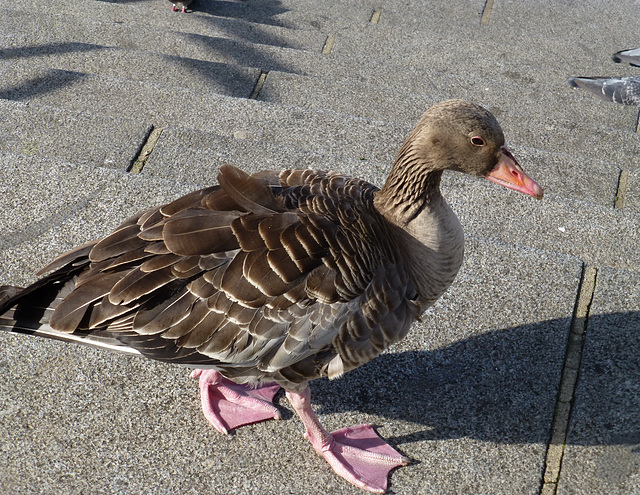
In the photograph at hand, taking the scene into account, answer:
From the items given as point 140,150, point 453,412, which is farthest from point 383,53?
point 453,412

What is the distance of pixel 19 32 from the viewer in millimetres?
7816

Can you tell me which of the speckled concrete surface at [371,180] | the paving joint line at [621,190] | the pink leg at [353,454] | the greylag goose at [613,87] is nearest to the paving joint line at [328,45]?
the speckled concrete surface at [371,180]

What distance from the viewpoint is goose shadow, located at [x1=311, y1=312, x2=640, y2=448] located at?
3.84m

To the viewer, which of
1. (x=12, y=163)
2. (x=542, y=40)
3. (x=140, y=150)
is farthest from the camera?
(x=542, y=40)

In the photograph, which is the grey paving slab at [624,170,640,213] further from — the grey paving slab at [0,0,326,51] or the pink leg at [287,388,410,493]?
the grey paving slab at [0,0,326,51]

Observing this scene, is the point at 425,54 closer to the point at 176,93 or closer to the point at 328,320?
the point at 176,93

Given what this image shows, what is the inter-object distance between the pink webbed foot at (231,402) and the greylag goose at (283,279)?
0.8 inches

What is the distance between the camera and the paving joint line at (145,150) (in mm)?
5430

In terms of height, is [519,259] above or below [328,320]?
below

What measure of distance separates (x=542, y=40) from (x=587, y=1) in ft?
6.78

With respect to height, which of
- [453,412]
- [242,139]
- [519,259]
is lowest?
[453,412]

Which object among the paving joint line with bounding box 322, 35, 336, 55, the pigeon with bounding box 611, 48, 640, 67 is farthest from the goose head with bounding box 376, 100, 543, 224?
the pigeon with bounding box 611, 48, 640, 67

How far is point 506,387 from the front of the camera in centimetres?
406

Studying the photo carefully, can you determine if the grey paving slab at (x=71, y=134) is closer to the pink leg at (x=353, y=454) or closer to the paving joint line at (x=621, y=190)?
the pink leg at (x=353, y=454)
